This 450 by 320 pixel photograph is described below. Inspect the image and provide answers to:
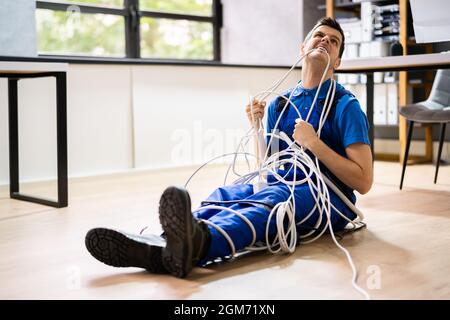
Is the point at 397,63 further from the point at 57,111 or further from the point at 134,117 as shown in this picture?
the point at 134,117

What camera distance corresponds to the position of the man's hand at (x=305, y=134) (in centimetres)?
203

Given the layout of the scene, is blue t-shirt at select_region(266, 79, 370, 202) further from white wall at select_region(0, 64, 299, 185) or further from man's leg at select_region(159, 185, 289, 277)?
white wall at select_region(0, 64, 299, 185)

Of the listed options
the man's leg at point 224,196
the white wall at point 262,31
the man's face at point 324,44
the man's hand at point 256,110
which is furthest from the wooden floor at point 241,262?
the white wall at point 262,31

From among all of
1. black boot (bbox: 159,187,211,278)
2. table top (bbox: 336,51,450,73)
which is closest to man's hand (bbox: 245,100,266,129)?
black boot (bbox: 159,187,211,278)

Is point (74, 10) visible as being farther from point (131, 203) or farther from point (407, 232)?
point (407, 232)

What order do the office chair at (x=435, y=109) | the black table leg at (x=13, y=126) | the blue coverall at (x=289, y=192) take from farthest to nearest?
the office chair at (x=435, y=109), the black table leg at (x=13, y=126), the blue coverall at (x=289, y=192)

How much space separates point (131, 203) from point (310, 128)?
1256 millimetres

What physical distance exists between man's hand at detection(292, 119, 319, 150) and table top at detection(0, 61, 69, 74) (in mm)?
1259

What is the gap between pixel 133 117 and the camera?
418 cm

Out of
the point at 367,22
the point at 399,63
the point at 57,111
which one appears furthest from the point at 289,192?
the point at 367,22

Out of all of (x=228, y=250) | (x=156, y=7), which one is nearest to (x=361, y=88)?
(x=156, y=7)

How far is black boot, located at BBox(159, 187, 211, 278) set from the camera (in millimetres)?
1556

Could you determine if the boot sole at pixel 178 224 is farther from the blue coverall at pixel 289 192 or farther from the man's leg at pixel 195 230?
the blue coverall at pixel 289 192

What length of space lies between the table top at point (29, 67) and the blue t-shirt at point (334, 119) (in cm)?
106
